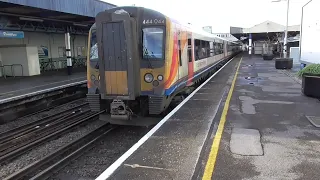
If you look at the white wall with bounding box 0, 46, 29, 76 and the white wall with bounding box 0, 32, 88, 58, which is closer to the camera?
the white wall with bounding box 0, 46, 29, 76

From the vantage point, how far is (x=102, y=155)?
716 centimetres

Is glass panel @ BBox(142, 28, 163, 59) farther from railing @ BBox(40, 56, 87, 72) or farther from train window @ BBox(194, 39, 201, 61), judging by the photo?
railing @ BBox(40, 56, 87, 72)

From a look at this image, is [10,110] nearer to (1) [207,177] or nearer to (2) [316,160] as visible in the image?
(1) [207,177]

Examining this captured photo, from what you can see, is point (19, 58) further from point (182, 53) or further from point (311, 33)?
point (311, 33)

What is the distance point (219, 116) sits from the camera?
7324 mm

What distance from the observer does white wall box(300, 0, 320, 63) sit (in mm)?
15709

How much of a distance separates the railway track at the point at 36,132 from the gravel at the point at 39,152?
7.7 inches

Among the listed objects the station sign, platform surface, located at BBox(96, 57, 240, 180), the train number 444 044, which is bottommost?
platform surface, located at BBox(96, 57, 240, 180)

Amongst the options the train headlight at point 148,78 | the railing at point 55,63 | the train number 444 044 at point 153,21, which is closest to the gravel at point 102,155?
the train headlight at point 148,78

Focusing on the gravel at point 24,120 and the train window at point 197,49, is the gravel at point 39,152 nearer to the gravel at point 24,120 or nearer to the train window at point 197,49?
the gravel at point 24,120

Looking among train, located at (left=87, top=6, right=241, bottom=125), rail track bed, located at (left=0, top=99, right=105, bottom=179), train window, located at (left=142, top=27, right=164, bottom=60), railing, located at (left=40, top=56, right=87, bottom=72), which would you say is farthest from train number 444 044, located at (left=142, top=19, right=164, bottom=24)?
railing, located at (left=40, top=56, right=87, bottom=72)

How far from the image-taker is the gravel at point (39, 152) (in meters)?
6.39

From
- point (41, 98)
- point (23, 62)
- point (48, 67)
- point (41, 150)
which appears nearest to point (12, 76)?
point (23, 62)

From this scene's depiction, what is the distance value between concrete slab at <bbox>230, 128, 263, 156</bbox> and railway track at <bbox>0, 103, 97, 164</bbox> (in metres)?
5.21
